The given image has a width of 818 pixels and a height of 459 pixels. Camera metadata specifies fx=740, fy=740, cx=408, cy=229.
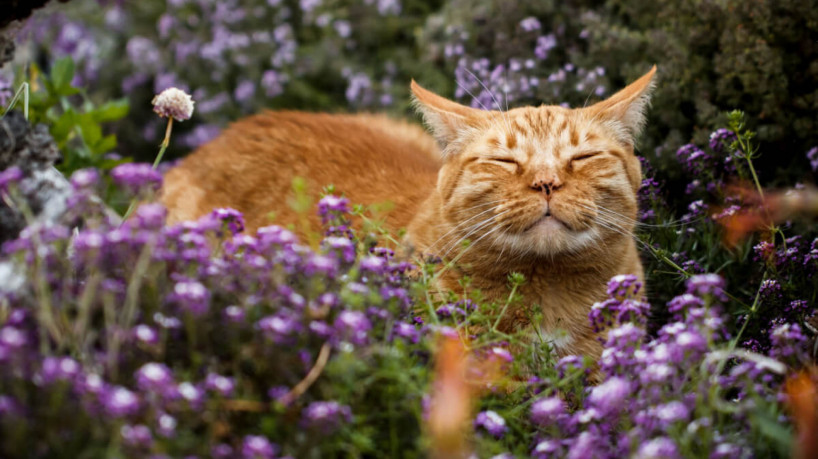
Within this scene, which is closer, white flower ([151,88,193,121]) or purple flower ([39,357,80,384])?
purple flower ([39,357,80,384])

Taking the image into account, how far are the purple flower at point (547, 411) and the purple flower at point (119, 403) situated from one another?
840 mm

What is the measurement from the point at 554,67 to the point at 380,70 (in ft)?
5.98

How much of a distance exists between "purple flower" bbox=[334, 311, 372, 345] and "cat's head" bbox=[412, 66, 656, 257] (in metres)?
0.92

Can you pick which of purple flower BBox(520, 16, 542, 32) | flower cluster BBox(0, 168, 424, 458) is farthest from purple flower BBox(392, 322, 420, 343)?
purple flower BBox(520, 16, 542, 32)

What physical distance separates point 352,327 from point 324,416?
193 millimetres

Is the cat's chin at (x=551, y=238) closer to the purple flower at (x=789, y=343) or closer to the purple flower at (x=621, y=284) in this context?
the purple flower at (x=621, y=284)

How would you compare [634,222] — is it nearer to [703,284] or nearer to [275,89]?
[703,284]

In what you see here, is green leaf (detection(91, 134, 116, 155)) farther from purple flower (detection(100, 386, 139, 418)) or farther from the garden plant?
purple flower (detection(100, 386, 139, 418))

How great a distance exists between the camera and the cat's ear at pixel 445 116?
2766mm

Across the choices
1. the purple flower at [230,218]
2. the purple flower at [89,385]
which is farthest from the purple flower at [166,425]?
the purple flower at [230,218]

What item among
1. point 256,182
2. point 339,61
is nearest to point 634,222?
point 256,182

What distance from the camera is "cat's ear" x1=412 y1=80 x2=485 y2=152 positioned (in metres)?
2.77

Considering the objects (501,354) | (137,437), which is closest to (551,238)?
(501,354)

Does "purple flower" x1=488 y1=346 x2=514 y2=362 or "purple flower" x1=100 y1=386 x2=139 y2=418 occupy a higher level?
"purple flower" x1=100 y1=386 x2=139 y2=418
